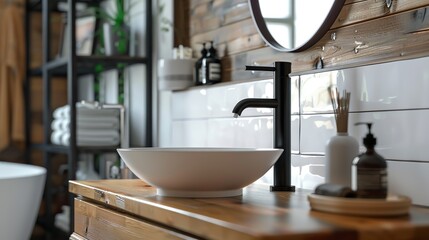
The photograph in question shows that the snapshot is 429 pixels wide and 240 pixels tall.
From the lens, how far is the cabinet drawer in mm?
1434

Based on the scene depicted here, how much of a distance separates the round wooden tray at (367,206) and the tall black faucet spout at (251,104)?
470 millimetres

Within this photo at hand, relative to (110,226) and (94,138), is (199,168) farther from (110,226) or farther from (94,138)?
(94,138)

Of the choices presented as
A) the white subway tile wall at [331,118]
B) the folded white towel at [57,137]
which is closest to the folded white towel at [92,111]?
the folded white towel at [57,137]

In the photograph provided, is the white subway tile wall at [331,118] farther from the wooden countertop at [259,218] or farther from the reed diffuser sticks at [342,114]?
the wooden countertop at [259,218]

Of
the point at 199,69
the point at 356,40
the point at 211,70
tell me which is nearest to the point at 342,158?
the point at 356,40

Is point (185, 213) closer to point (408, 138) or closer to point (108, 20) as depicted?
point (408, 138)

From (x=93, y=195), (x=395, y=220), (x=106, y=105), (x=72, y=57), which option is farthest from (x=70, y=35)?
(x=395, y=220)

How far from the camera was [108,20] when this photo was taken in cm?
352

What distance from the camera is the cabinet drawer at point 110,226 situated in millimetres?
1434

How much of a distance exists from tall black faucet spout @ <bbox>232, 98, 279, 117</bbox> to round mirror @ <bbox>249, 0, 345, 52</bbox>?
295 millimetres

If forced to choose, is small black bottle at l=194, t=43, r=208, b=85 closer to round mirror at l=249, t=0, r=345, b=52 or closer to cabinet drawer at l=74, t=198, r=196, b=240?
round mirror at l=249, t=0, r=345, b=52

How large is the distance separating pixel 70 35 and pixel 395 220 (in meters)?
2.21

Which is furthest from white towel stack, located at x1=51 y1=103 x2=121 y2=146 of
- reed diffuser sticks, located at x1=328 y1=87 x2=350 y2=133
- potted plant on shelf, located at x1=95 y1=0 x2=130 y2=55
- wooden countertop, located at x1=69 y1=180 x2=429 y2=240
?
reed diffuser sticks, located at x1=328 y1=87 x2=350 y2=133

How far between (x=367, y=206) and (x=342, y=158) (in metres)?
0.34
